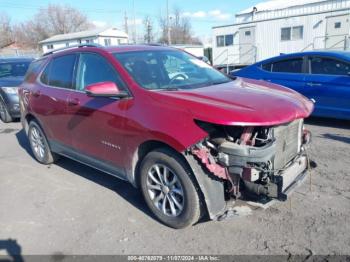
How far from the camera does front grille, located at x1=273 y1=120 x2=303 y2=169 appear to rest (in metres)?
3.11

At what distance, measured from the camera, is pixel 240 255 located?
295cm

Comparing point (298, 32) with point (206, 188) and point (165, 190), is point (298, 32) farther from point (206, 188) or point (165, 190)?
point (206, 188)

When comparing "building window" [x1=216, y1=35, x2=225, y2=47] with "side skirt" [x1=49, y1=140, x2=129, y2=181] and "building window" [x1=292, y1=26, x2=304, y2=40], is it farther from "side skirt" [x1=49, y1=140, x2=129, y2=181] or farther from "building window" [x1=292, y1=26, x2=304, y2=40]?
"side skirt" [x1=49, y1=140, x2=129, y2=181]

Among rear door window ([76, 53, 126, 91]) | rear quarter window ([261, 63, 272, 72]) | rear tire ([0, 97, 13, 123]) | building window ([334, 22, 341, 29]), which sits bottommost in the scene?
rear tire ([0, 97, 13, 123])

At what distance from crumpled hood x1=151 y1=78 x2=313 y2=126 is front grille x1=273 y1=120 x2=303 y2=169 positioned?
156mm

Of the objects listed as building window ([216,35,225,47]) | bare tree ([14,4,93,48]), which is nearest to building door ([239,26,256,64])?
building window ([216,35,225,47])

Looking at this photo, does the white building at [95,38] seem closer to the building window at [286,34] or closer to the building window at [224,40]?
the building window at [224,40]

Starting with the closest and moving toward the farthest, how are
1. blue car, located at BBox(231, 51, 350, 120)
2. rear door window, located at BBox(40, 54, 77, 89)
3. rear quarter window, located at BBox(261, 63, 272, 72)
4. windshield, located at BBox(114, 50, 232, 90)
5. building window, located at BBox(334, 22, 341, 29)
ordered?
windshield, located at BBox(114, 50, 232, 90) → rear door window, located at BBox(40, 54, 77, 89) → blue car, located at BBox(231, 51, 350, 120) → rear quarter window, located at BBox(261, 63, 272, 72) → building window, located at BBox(334, 22, 341, 29)

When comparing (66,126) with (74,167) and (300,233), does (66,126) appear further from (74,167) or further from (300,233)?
(300,233)

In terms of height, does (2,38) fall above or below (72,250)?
above

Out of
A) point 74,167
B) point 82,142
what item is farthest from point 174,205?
point 74,167

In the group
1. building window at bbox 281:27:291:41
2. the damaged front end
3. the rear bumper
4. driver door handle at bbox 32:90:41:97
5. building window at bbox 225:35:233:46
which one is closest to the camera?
the damaged front end

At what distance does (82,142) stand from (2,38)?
79.4 meters

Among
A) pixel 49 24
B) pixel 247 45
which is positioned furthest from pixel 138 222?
pixel 49 24
